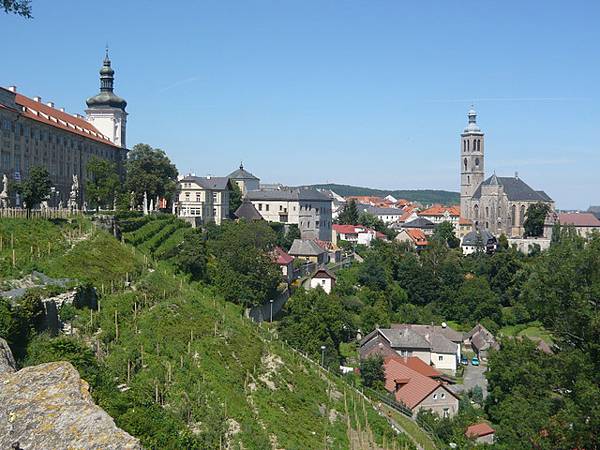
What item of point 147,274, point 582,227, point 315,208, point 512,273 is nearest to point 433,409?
point 147,274

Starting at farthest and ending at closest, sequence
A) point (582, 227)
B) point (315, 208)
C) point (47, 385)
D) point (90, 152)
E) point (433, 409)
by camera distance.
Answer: point (582, 227) → point (315, 208) → point (90, 152) → point (433, 409) → point (47, 385)

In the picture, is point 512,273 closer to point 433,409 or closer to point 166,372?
point 433,409

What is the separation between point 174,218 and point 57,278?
97.5 ft

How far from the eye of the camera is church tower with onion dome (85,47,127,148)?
237 ft

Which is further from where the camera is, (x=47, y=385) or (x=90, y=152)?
(x=90, y=152)

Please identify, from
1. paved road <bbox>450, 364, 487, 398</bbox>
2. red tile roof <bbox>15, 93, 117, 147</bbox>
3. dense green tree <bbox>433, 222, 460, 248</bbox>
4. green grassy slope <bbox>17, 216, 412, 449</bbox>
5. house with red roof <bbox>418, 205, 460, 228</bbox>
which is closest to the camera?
green grassy slope <bbox>17, 216, 412, 449</bbox>

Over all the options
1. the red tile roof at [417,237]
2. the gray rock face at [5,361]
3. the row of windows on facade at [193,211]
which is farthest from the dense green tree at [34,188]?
the red tile roof at [417,237]

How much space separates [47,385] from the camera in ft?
28.2

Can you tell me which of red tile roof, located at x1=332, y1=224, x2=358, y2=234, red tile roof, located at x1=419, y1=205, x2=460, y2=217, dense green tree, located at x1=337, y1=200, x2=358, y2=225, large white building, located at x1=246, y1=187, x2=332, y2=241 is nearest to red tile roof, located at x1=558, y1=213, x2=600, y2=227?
red tile roof, located at x1=419, y1=205, x2=460, y2=217

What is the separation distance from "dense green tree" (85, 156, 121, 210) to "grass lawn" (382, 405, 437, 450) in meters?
26.9

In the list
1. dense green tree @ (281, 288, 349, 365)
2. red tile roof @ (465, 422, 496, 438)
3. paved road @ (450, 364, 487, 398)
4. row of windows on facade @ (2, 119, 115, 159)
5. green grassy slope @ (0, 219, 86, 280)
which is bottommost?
paved road @ (450, 364, 487, 398)

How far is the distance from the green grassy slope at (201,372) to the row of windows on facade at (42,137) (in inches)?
687

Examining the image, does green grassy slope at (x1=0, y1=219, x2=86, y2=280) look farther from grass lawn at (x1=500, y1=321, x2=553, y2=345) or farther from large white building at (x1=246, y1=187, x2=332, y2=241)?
large white building at (x1=246, y1=187, x2=332, y2=241)

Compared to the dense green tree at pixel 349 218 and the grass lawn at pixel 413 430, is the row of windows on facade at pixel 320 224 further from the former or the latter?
the grass lawn at pixel 413 430
